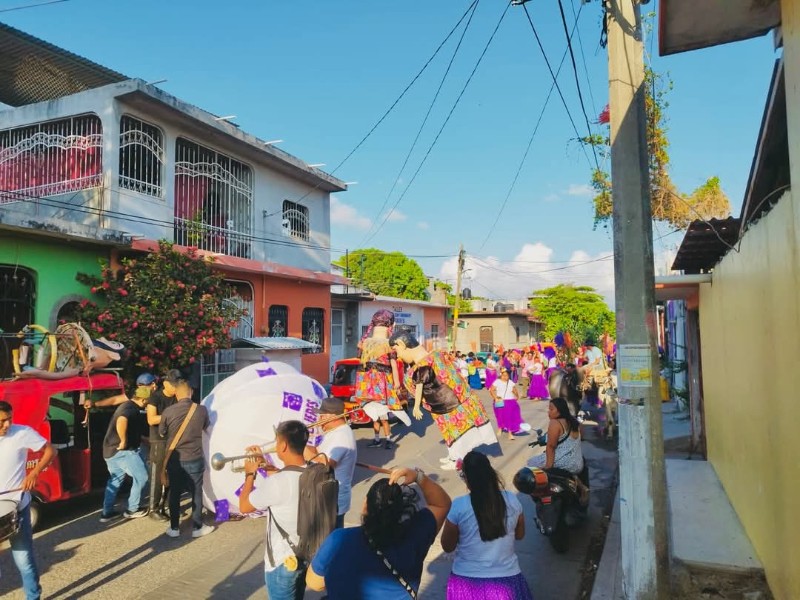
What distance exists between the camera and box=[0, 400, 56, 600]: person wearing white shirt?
4188mm

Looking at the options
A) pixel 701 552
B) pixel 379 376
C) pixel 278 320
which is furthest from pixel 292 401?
pixel 278 320

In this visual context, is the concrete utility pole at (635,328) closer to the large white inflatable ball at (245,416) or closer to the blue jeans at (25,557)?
the large white inflatable ball at (245,416)

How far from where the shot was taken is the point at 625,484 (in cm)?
414

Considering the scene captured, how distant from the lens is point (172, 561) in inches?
212

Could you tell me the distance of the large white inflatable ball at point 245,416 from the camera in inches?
226

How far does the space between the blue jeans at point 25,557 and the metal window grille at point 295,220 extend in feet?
45.1

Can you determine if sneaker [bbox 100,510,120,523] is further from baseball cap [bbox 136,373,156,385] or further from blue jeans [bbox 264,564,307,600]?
blue jeans [bbox 264,564,307,600]

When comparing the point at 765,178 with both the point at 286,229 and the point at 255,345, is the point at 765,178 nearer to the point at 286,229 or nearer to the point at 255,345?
the point at 255,345

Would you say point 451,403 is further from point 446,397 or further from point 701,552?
point 701,552

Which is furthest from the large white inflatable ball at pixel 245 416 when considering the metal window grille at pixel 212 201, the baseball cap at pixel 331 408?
the metal window grille at pixel 212 201

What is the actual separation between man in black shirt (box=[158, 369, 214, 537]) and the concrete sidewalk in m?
4.01

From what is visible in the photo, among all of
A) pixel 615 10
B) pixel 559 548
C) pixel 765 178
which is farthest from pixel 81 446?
pixel 765 178

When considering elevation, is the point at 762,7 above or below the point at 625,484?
above

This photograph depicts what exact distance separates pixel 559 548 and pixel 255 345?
922 cm
